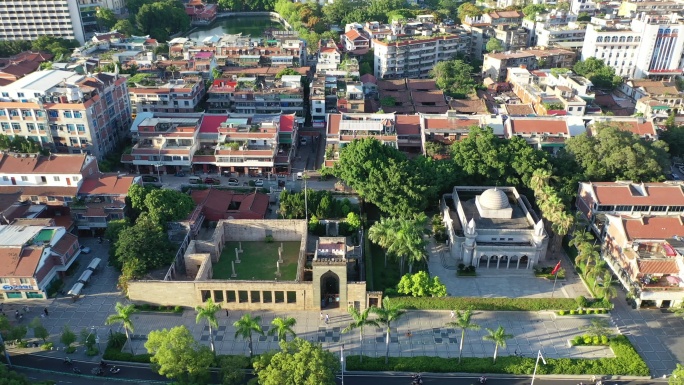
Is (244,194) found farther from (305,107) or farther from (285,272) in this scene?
(305,107)

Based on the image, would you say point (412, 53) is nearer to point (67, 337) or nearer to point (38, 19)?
point (67, 337)

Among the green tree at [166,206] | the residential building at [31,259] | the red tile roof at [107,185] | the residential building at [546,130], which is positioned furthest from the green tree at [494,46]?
the residential building at [31,259]

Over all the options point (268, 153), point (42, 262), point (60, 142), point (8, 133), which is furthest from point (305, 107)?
point (42, 262)

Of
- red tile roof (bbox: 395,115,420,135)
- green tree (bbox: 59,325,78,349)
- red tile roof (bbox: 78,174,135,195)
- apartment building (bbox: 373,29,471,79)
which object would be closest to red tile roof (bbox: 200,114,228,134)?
red tile roof (bbox: 78,174,135,195)

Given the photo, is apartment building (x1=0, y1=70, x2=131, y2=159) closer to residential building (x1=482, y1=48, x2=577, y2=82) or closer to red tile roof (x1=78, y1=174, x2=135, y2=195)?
red tile roof (x1=78, y1=174, x2=135, y2=195)

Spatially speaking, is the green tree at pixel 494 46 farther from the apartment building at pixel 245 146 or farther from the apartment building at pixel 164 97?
the apartment building at pixel 164 97

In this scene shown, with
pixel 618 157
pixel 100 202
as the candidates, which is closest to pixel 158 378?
pixel 100 202
